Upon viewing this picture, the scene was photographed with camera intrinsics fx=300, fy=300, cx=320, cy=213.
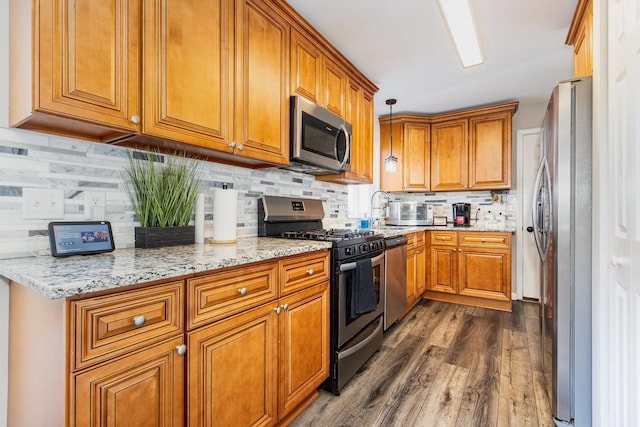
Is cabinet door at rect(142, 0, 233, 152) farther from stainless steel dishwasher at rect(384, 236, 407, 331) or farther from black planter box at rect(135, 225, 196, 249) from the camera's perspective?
stainless steel dishwasher at rect(384, 236, 407, 331)

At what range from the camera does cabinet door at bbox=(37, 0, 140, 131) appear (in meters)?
0.97

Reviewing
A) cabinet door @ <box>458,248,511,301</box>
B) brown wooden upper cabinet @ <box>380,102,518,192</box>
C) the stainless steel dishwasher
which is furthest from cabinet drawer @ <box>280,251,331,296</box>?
brown wooden upper cabinet @ <box>380,102,518,192</box>

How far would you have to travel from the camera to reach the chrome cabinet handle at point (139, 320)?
0.86 metres

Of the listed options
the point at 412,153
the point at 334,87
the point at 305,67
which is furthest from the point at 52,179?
the point at 412,153

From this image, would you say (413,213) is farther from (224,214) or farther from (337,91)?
(224,214)

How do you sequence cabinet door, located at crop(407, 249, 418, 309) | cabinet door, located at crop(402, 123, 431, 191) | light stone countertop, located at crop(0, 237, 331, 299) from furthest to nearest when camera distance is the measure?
cabinet door, located at crop(402, 123, 431, 191) → cabinet door, located at crop(407, 249, 418, 309) → light stone countertop, located at crop(0, 237, 331, 299)

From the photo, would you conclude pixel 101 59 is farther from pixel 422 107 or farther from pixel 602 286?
pixel 422 107

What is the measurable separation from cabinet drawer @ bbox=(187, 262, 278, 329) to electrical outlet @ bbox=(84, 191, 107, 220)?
25.6 inches

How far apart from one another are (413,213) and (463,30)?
2221 mm

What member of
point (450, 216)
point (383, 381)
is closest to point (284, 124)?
point (383, 381)

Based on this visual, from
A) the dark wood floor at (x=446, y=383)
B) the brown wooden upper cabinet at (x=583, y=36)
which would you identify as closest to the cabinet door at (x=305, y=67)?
the brown wooden upper cabinet at (x=583, y=36)

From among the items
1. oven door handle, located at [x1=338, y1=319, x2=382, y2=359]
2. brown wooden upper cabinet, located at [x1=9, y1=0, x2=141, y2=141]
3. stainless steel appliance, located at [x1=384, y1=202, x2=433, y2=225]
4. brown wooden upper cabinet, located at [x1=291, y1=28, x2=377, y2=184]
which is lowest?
oven door handle, located at [x1=338, y1=319, x2=382, y2=359]

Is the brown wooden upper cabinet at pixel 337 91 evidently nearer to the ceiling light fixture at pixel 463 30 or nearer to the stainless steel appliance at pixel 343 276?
the stainless steel appliance at pixel 343 276

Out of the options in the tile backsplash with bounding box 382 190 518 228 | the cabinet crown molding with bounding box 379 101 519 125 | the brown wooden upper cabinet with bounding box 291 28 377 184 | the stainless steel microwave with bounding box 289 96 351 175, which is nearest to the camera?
the stainless steel microwave with bounding box 289 96 351 175
